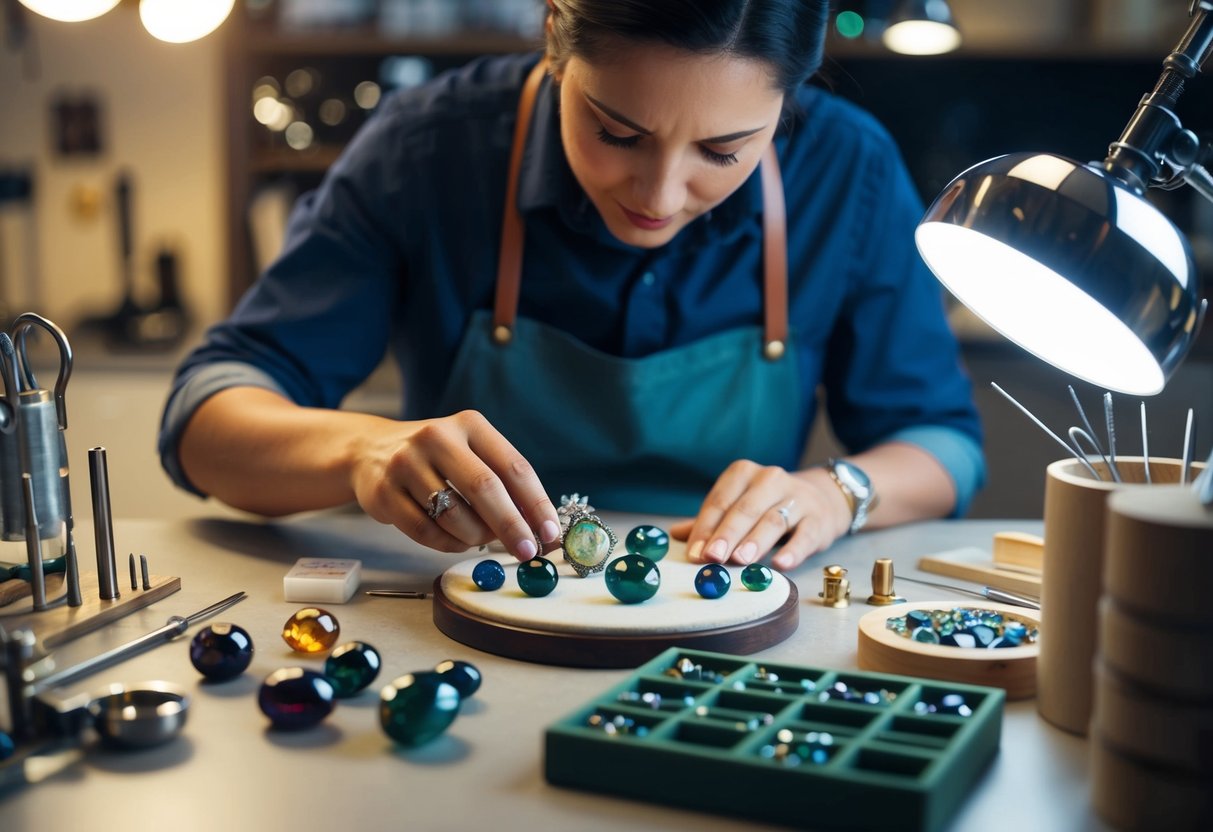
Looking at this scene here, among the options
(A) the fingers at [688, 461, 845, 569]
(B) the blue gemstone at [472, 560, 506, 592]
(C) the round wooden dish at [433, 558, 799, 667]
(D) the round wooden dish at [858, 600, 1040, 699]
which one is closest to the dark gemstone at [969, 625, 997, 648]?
(D) the round wooden dish at [858, 600, 1040, 699]

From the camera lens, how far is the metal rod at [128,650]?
32.2 inches

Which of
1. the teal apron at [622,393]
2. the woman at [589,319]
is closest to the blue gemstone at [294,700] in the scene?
the woman at [589,319]

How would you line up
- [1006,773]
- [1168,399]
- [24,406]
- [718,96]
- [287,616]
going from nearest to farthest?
1. [1006,773]
2. [24,406]
3. [287,616]
4. [718,96]
5. [1168,399]

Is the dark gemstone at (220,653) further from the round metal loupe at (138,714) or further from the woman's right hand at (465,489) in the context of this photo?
the woman's right hand at (465,489)

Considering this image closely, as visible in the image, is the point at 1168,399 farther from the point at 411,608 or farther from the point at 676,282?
the point at 411,608

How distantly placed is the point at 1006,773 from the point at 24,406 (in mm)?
705

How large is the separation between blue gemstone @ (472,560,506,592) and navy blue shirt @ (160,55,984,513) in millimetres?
541

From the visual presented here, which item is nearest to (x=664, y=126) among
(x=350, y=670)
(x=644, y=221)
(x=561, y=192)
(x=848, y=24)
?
(x=644, y=221)

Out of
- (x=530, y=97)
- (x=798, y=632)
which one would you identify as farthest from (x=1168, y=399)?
(x=798, y=632)

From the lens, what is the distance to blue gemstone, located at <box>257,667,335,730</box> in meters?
0.77

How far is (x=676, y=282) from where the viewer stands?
1.53m

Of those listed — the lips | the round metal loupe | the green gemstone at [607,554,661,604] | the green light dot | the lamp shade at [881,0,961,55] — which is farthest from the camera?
the green light dot

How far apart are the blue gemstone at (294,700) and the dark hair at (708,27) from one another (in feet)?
2.11

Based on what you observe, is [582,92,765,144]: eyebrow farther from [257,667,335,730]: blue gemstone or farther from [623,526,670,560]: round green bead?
[257,667,335,730]: blue gemstone
